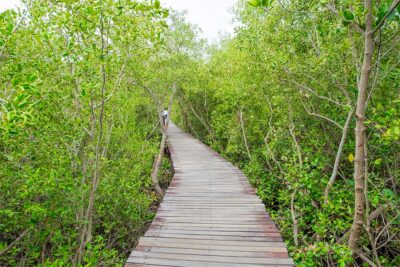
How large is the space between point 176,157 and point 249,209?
220 inches

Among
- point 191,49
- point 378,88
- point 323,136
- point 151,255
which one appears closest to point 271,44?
point 378,88

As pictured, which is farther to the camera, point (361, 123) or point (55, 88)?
point (55, 88)

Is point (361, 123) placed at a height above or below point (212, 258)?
above

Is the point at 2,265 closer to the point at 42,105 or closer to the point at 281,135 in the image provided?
the point at 42,105

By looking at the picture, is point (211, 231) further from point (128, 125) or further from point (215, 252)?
point (128, 125)

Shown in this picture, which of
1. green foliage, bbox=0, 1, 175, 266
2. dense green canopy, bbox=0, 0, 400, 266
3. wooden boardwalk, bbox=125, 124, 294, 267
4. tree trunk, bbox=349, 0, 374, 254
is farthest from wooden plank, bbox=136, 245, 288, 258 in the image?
green foliage, bbox=0, 1, 175, 266

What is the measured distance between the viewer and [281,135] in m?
7.50

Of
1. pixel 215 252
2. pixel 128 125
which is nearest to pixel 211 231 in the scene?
pixel 215 252

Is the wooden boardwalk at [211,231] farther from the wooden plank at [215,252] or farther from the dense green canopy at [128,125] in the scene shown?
the dense green canopy at [128,125]

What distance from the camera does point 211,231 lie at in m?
4.13

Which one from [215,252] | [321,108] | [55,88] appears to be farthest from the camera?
[321,108]

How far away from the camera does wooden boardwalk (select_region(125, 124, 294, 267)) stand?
11.0 ft

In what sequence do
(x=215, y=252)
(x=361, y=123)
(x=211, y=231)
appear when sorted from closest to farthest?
(x=361, y=123) < (x=215, y=252) < (x=211, y=231)

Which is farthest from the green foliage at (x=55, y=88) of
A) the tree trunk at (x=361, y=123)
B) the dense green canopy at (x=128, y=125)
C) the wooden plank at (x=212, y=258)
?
the tree trunk at (x=361, y=123)
